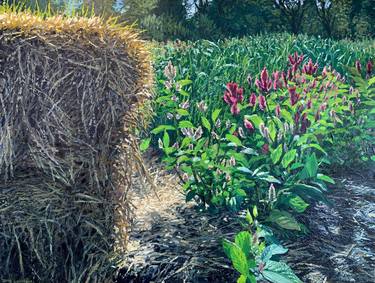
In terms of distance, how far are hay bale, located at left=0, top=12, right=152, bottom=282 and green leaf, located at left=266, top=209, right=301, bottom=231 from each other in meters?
0.73

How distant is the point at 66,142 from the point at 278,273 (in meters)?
1.13

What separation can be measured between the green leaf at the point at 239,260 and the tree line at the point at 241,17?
12.4m

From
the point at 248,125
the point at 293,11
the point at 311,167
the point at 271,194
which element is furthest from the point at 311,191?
the point at 293,11

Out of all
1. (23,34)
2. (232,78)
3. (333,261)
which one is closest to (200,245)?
(333,261)

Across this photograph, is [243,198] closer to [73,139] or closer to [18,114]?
[73,139]

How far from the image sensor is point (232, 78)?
5168 mm

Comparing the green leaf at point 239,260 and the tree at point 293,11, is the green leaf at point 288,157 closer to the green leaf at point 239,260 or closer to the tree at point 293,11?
the green leaf at point 239,260

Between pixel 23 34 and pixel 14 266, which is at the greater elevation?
pixel 23 34

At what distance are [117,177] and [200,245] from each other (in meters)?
0.55

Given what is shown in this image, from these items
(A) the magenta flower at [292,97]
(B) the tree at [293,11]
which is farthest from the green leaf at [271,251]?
(B) the tree at [293,11]

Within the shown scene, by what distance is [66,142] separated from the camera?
2.67m

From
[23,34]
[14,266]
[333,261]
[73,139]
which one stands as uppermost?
[23,34]

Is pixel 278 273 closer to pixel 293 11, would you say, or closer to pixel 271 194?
pixel 271 194

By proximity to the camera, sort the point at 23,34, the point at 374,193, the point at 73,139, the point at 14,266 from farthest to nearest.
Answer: the point at 374,193
the point at 14,266
the point at 73,139
the point at 23,34
